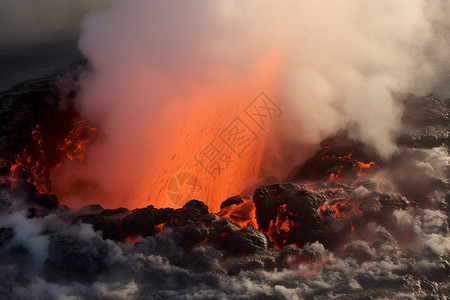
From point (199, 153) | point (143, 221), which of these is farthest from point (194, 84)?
point (143, 221)

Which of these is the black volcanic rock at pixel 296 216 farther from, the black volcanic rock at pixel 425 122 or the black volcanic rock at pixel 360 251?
the black volcanic rock at pixel 425 122

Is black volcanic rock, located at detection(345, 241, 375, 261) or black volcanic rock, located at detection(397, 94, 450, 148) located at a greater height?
black volcanic rock, located at detection(397, 94, 450, 148)

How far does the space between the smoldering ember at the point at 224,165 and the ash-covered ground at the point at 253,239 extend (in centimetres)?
4

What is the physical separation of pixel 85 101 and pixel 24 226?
22.8 ft

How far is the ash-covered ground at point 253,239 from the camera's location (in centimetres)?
578

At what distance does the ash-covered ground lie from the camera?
578cm

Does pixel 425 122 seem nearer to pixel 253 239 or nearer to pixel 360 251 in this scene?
pixel 360 251

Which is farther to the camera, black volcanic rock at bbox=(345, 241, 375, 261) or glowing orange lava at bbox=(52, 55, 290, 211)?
glowing orange lava at bbox=(52, 55, 290, 211)

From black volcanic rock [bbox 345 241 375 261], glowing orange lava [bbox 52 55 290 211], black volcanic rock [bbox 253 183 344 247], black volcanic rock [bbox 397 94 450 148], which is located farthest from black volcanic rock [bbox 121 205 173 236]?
black volcanic rock [bbox 397 94 450 148]

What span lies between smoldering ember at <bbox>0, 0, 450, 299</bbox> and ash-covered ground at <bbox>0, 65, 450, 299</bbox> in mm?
37

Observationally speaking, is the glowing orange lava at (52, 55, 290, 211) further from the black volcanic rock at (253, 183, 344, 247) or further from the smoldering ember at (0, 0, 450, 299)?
the black volcanic rock at (253, 183, 344, 247)

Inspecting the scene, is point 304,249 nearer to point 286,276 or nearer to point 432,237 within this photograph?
point 286,276

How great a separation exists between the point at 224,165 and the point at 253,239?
5.21 metres

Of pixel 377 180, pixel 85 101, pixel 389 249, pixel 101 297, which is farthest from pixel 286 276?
pixel 85 101
